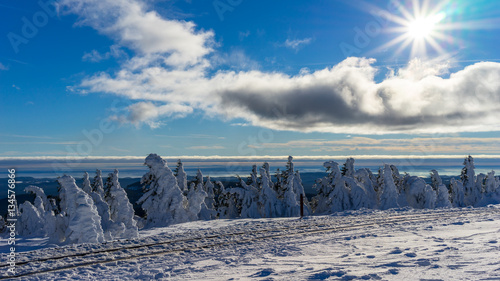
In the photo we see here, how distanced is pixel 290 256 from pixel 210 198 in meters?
42.1

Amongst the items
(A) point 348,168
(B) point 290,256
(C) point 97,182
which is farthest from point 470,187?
(C) point 97,182

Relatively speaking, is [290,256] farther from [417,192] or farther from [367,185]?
[417,192]

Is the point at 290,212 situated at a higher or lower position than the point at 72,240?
lower

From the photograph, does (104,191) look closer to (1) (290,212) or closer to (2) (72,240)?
(1) (290,212)

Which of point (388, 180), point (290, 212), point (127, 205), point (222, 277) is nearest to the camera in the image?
point (222, 277)

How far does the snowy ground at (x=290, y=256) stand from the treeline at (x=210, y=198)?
6.04 m

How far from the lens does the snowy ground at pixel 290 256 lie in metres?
9.10

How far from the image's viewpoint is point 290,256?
37.1ft

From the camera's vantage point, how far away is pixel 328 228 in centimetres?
1614

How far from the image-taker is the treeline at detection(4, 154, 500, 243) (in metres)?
23.4

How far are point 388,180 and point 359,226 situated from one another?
2140cm

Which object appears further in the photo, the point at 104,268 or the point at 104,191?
the point at 104,191

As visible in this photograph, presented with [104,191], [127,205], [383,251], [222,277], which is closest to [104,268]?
[222,277]

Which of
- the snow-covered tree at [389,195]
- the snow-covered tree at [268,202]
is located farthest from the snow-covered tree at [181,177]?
the snow-covered tree at [389,195]
